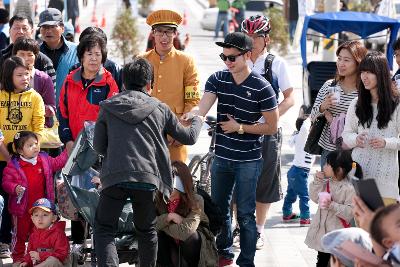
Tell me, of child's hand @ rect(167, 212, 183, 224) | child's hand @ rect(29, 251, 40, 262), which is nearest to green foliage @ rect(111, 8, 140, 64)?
child's hand @ rect(29, 251, 40, 262)

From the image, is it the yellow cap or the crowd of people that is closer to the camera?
the crowd of people

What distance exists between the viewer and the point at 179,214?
892 centimetres

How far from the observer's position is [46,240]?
9445 millimetres

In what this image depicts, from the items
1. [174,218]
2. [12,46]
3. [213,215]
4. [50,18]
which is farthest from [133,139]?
[50,18]

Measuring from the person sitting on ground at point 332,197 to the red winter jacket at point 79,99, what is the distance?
1984 millimetres

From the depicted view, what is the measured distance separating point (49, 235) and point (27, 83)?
1.40 metres

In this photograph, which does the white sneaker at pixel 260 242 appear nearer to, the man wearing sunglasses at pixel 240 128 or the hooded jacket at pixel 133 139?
the man wearing sunglasses at pixel 240 128

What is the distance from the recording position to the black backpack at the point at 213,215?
29.7 ft

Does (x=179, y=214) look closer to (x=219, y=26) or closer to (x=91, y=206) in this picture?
(x=91, y=206)

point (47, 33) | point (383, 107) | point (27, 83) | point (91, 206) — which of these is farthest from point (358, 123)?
point (47, 33)

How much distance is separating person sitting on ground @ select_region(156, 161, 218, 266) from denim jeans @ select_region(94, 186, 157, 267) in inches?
17.0

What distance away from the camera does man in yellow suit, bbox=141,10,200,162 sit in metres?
9.89

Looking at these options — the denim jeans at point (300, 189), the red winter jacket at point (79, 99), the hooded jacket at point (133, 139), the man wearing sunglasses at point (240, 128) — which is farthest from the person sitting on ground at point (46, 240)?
the denim jeans at point (300, 189)

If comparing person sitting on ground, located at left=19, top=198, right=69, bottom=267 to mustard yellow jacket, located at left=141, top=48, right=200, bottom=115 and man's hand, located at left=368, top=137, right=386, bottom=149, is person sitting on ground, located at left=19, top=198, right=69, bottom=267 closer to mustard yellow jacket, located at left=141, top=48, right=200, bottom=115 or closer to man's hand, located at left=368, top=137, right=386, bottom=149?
mustard yellow jacket, located at left=141, top=48, right=200, bottom=115
